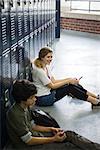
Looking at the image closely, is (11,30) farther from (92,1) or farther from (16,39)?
(92,1)

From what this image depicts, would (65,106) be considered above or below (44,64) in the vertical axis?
below

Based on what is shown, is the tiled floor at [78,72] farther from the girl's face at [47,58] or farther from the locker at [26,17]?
the locker at [26,17]

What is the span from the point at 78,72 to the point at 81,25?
5.10 meters

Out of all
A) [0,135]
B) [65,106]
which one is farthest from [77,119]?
[0,135]

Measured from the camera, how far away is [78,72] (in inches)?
237

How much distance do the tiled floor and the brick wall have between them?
0.16m

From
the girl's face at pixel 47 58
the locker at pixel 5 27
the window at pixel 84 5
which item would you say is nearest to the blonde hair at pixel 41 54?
the girl's face at pixel 47 58

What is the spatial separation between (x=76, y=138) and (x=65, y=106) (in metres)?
1.34

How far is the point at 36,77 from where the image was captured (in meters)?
4.08

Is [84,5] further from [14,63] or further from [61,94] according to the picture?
[14,63]

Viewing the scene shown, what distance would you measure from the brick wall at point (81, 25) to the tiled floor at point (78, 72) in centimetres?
16

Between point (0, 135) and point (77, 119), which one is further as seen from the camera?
point (77, 119)

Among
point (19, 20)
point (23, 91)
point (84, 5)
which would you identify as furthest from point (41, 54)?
point (84, 5)

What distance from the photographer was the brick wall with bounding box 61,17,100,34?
10.5 metres
